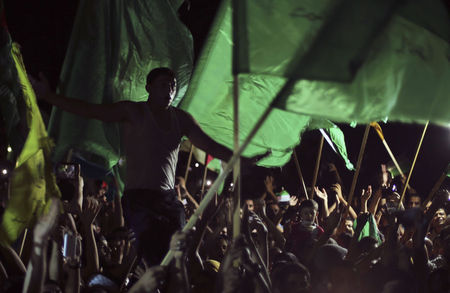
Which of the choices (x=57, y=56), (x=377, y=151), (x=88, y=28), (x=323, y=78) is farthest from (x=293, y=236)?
(x=57, y=56)

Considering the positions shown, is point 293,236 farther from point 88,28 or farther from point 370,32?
point 370,32

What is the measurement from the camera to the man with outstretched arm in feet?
12.0

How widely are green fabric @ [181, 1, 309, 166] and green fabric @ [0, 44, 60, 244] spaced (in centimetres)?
188

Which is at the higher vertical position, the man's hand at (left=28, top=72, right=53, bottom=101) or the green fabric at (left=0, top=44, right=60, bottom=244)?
the man's hand at (left=28, top=72, right=53, bottom=101)

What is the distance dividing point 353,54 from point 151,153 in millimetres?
1337

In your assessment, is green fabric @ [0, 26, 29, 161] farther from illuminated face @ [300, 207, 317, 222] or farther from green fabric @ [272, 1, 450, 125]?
illuminated face @ [300, 207, 317, 222]

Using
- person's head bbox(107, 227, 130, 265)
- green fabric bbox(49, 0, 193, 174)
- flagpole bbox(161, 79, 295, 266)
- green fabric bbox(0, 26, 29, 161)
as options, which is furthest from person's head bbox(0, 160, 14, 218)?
flagpole bbox(161, 79, 295, 266)

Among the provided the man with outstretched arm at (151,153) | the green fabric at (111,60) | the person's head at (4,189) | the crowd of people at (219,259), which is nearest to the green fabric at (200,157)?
the crowd of people at (219,259)

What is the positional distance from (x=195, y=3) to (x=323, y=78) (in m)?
14.5

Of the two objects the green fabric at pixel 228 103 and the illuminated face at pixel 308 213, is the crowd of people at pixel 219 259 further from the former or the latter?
the green fabric at pixel 228 103

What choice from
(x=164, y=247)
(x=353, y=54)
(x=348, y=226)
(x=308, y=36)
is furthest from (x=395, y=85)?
(x=348, y=226)

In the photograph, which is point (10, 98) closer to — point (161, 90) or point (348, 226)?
point (161, 90)

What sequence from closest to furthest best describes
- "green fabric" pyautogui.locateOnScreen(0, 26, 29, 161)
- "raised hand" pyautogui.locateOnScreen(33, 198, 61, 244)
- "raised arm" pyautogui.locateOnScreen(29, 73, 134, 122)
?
1. "raised hand" pyautogui.locateOnScreen(33, 198, 61, 244)
2. "raised arm" pyautogui.locateOnScreen(29, 73, 134, 122)
3. "green fabric" pyautogui.locateOnScreen(0, 26, 29, 161)

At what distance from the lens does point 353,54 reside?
3.19 m
